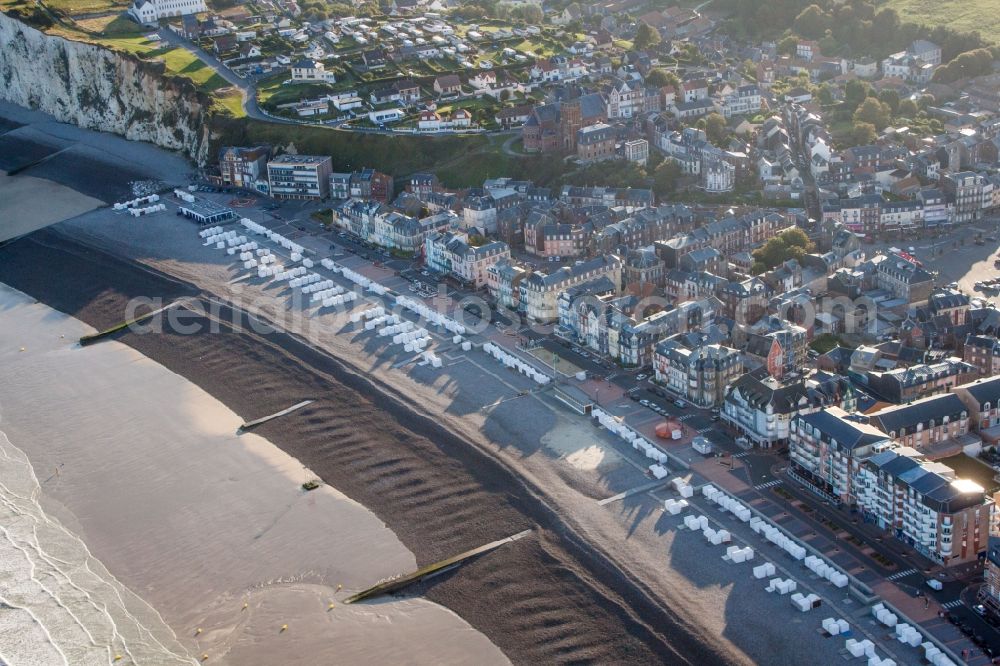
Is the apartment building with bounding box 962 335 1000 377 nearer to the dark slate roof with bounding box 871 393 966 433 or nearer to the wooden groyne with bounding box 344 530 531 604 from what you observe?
the dark slate roof with bounding box 871 393 966 433

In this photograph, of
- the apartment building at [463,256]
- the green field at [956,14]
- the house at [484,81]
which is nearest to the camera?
the apartment building at [463,256]

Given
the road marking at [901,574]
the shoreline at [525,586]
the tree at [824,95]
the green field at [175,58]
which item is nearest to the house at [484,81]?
the green field at [175,58]

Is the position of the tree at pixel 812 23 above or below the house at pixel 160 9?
below

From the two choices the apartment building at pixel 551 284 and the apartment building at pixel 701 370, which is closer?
the apartment building at pixel 701 370

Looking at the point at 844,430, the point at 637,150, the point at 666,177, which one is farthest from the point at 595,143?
the point at 844,430

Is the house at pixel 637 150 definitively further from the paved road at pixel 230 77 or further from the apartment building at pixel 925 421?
the apartment building at pixel 925 421

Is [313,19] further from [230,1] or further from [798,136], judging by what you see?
[798,136]

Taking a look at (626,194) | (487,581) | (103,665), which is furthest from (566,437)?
(626,194)

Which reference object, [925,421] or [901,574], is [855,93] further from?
[901,574]
